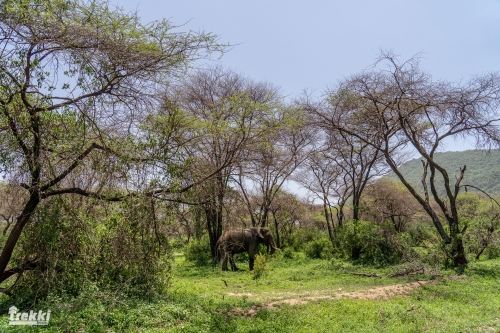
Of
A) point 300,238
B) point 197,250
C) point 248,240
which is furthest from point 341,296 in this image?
point 300,238

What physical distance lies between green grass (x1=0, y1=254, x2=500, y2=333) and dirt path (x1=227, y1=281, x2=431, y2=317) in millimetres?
75

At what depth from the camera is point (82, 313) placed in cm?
526

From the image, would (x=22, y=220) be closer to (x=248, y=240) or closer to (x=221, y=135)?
(x=221, y=135)

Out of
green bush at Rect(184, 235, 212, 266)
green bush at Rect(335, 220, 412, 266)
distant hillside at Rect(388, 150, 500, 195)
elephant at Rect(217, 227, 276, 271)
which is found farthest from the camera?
distant hillside at Rect(388, 150, 500, 195)

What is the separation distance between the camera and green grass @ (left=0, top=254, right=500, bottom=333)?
17.3ft

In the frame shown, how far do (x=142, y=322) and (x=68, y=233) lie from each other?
7.24 feet

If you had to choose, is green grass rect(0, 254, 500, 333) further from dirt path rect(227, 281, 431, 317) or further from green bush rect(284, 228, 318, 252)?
green bush rect(284, 228, 318, 252)

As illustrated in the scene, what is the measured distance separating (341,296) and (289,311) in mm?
1844

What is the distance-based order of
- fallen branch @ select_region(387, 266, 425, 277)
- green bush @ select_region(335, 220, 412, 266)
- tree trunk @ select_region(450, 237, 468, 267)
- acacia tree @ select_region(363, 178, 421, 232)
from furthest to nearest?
acacia tree @ select_region(363, 178, 421, 232) → green bush @ select_region(335, 220, 412, 266) → tree trunk @ select_region(450, 237, 468, 267) → fallen branch @ select_region(387, 266, 425, 277)

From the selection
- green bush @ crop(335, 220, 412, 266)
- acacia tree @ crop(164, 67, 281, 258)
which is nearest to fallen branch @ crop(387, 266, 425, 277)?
green bush @ crop(335, 220, 412, 266)

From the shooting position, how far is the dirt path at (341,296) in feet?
22.4

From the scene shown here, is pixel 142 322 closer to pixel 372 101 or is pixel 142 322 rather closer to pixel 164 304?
pixel 164 304

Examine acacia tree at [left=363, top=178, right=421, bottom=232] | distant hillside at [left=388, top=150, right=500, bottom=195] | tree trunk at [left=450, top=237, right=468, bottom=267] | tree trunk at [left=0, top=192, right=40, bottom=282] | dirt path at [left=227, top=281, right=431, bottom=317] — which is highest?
distant hillside at [left=388, top=150, right=500, bottom=195]

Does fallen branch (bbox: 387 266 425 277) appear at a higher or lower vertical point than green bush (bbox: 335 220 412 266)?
lower
